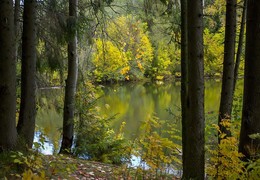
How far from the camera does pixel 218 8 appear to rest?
818 centimetres

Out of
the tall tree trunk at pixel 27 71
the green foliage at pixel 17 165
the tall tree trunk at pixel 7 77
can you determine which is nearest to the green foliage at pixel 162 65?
the tall tree trunk at pixel 27 71

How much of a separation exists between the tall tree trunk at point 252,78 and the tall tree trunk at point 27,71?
2.61 metres

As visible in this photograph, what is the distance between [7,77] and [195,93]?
6.88 feet

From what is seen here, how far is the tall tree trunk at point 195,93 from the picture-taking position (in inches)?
128

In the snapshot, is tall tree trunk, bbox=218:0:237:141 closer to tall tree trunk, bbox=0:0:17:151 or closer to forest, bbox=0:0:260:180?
forest, bbox=0:0:260:180

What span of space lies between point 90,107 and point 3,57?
14.1 ft

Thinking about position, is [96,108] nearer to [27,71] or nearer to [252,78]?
[27,71]

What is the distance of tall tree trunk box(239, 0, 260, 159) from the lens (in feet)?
9.95

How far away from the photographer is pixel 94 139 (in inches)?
288

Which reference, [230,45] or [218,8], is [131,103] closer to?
[218,8]

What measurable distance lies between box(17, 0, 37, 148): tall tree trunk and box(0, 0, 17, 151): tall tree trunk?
0.42 m

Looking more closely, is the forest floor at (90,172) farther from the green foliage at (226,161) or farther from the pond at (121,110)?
the green foliage at (226,161)

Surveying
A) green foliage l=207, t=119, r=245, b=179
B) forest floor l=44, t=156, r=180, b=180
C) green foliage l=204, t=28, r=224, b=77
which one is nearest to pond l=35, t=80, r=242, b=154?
forest floor l=44, t=156, r=180, b=180

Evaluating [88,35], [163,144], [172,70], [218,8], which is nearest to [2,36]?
[163,144]
